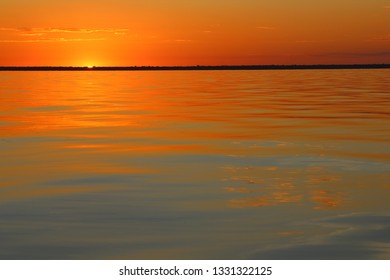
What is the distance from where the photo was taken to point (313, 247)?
10.4 m

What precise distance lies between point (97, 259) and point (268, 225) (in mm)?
2768

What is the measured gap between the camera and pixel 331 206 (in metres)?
12.8

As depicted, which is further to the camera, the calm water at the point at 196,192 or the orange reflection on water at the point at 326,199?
the orange reflection on water at the point at 326,199

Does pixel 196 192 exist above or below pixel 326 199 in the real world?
above

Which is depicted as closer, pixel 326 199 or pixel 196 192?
pixel 326 199

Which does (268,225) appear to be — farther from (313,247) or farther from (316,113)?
(316,113)

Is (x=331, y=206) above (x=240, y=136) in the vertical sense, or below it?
below

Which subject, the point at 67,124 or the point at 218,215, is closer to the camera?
the point at 218,215

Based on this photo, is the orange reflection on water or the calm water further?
the orange reflection on water

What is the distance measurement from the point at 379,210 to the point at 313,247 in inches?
99.8

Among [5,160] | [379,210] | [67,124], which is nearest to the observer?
[379,210]

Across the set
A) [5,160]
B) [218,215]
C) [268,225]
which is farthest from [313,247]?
[5,160]
